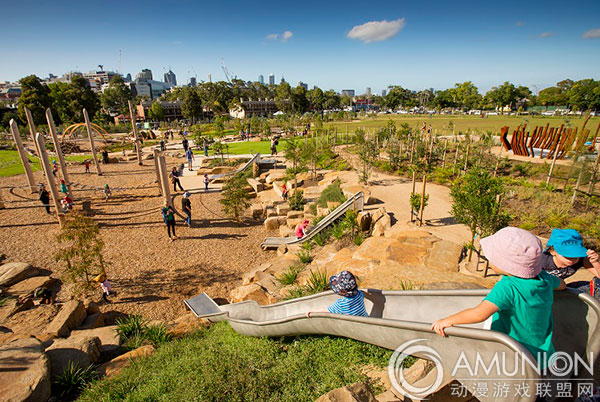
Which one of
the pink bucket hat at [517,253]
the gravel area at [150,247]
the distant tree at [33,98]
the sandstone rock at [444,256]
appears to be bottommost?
the gravel area at [150,247]

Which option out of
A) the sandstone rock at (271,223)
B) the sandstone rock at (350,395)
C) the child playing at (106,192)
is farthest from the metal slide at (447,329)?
the child playing at (106,192)

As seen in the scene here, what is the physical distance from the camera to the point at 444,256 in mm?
7148

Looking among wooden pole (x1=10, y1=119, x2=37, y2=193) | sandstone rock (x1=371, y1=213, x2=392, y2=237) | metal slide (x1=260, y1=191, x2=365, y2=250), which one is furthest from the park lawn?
wooden pole (x1=10, y1=119, x2=37, y2=193)

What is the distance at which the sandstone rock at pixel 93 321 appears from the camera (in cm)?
686

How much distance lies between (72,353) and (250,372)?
3.45m

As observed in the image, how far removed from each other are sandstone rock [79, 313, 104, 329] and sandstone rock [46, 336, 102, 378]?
127cm

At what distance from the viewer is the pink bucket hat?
2.22 meters

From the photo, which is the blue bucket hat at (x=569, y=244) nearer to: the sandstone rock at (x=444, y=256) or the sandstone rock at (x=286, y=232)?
the sandstone rock at (x=444, y=256)

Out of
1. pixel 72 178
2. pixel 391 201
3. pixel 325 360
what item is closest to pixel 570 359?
pixel 325 360

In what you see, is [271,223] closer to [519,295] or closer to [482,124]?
[519,295]

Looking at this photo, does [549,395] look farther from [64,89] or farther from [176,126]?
[64,89]

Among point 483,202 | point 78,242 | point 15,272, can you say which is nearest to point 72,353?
point 78,242

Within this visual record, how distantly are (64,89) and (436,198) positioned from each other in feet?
216

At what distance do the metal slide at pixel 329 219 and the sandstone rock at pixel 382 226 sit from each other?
4.51 ft
